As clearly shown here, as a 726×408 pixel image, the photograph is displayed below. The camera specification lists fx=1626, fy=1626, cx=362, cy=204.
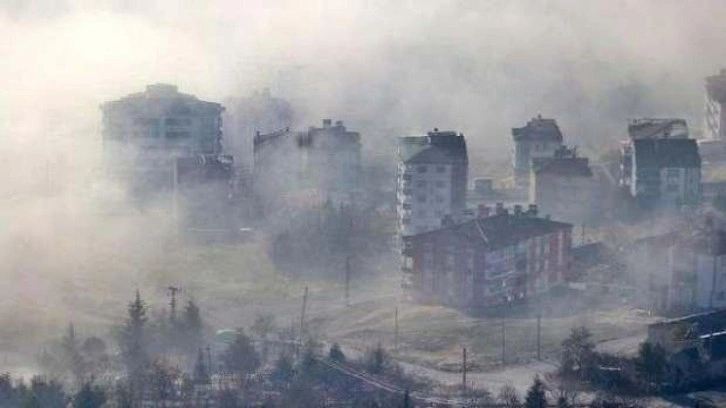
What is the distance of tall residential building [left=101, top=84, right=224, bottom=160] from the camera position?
83.9ft

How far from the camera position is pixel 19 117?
30578 millimetres

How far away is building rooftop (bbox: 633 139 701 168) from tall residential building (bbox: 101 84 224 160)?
7162 millimetres

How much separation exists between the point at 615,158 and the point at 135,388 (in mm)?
12931

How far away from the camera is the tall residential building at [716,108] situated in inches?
1080

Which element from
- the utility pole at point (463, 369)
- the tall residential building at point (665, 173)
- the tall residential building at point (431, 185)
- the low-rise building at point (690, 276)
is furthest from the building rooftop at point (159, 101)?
the utility pole at point (463, 369)

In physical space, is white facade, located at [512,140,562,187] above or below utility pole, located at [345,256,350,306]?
above

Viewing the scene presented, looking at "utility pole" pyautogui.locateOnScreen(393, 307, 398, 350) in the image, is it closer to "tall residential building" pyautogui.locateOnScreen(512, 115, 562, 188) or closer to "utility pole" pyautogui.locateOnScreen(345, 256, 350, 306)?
"utility pole" pyautogui.locateOnScreen(345, 256, 350, 306)

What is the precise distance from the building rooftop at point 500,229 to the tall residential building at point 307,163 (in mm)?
5381

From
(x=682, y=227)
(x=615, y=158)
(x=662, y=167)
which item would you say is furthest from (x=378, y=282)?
(x=615, y=158)

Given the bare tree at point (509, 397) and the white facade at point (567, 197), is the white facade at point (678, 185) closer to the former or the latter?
the white facade at point (567, 197)

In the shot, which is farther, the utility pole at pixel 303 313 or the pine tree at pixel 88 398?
the utility pole at pixel 303 313

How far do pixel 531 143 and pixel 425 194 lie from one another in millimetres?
5173

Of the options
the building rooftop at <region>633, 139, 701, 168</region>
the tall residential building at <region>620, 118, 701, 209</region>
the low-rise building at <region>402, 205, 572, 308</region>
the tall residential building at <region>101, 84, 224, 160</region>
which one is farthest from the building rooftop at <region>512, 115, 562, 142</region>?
the low-rise building at <region>402, 205, 572, 308</region>

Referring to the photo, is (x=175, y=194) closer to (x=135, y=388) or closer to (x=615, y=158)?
(x=615, y=158)
